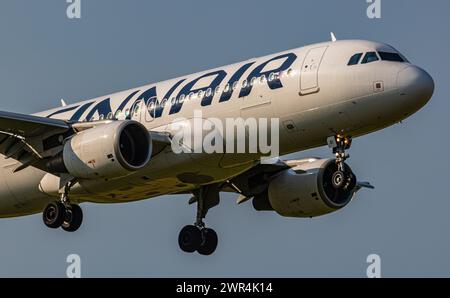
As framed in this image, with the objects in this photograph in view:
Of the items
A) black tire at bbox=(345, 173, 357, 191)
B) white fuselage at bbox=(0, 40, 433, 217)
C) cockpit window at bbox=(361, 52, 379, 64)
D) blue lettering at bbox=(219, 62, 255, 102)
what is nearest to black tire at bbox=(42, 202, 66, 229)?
white fuselage at bbox=(0, 40, 433, 217)

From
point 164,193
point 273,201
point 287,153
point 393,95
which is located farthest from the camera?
point 273,201

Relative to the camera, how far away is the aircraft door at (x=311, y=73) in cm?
3866

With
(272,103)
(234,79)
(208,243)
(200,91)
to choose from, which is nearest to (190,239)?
(208,243)

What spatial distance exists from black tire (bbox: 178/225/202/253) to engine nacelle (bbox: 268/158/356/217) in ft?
9.77

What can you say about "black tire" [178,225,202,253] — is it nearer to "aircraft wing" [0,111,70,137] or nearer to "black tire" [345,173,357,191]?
"aircraft wing" [0,111,70,137]

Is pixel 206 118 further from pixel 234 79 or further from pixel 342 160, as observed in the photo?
pixel 342 160

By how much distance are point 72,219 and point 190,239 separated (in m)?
5.45

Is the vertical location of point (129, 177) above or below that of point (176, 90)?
below

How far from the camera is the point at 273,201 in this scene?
46.5 metres

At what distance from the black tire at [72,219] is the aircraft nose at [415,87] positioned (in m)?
11.8

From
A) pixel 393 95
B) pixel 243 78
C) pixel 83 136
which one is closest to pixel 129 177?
pixel 83 136

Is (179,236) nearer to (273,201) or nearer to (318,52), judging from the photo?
(273,201)

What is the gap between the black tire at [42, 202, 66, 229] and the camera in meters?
42.2

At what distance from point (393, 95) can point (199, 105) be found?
258 inches
